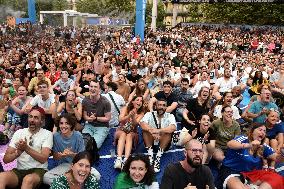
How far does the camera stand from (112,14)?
58.3m

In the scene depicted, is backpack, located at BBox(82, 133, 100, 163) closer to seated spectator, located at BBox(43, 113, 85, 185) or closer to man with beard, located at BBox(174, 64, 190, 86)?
seated spectator, located at BBox(43, 113, 85, 185)

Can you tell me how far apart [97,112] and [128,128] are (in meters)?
0.69

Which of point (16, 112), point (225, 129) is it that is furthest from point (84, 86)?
point (225, 129)

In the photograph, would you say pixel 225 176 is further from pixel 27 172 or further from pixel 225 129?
pixel 27 172

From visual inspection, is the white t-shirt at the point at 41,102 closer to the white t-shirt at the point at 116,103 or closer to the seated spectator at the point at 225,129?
the white t-shirt at the point at 116,103

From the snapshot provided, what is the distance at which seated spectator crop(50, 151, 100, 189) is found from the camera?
3.62 m

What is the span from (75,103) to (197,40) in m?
19.0

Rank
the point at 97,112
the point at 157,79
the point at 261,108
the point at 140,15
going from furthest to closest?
1. the point at 140,15
2. the point at 157,79
3. the point at 261,108
4. the point at 97,112

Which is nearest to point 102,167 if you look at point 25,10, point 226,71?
point 226,71

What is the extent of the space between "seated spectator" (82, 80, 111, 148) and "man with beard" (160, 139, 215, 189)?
101 inches

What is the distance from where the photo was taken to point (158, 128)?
5.70 meters

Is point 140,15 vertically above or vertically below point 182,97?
above

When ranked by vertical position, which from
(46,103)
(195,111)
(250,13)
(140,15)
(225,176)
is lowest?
(225,176)

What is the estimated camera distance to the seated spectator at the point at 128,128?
5555 millimetres
